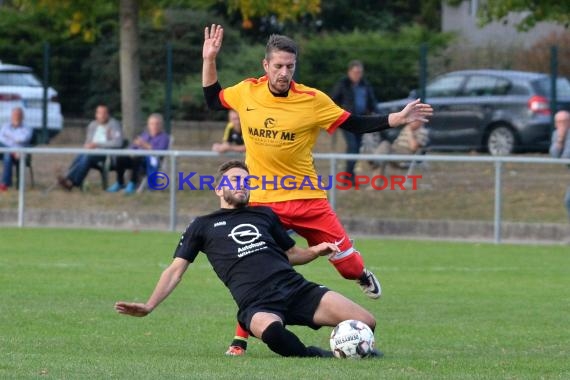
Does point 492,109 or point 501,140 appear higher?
point 492,109

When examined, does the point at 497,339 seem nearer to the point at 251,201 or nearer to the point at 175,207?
the point at 251,201

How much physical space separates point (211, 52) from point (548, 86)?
53.1ft

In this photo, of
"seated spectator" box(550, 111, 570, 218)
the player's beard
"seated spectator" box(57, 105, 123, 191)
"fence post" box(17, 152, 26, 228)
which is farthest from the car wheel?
the player's beard

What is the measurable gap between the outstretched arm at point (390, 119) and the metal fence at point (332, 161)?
10.2m

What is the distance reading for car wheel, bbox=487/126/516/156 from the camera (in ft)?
82.8

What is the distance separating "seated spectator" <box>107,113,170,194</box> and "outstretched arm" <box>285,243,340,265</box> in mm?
12818

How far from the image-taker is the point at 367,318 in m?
9.46

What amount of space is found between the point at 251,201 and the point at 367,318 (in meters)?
1.51

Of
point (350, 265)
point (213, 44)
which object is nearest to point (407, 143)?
point (350, 265)

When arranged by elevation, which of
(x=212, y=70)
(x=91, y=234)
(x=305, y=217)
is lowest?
(x=91, y=234)

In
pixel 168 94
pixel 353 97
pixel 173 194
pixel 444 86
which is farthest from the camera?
pixel 168 94

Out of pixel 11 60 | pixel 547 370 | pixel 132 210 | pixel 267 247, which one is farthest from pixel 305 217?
pixel 11 60

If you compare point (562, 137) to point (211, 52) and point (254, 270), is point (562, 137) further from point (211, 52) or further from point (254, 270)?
point (254, 270)

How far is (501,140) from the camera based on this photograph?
25547 mm
